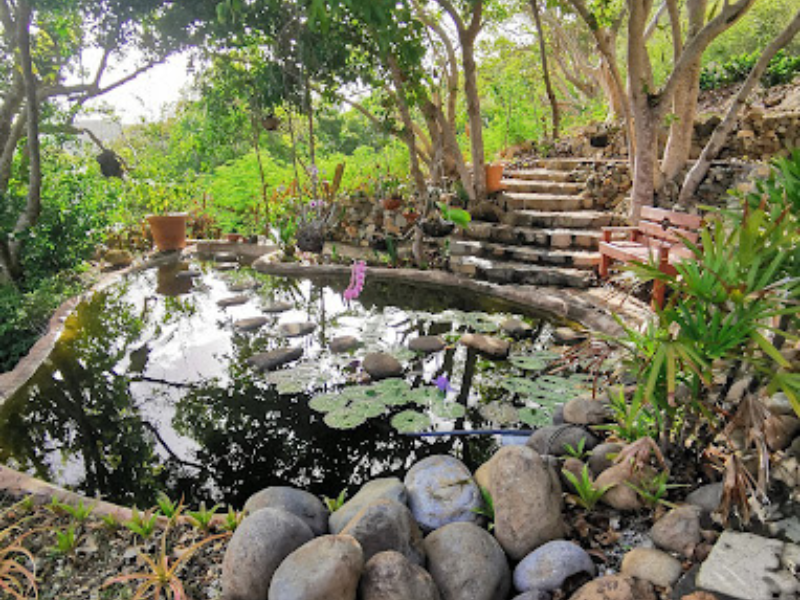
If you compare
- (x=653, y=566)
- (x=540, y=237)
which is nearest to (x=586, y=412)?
(x=653, y=566)

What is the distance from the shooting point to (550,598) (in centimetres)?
174

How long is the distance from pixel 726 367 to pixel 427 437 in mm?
1586

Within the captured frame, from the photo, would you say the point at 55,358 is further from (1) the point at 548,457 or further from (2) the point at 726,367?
(2) the point at 726,367

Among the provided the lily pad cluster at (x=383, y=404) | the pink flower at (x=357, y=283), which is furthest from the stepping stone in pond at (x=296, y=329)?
the lily pad cluster at (x=383, y=404)

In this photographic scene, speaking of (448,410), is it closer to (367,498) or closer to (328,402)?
(328,402)

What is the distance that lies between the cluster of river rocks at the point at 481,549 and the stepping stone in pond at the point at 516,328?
227 cm

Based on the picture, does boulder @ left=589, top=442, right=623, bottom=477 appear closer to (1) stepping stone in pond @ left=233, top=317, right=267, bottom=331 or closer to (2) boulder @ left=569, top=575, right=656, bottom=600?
(2) boulder @ left=569, top=575, right=656, bottom=600

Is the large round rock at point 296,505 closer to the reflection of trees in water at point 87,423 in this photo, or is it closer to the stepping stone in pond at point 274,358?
the reflection of trees in water at point 87,423

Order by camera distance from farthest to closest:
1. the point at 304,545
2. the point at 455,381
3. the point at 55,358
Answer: the point at 55,358
the point at 455,381
the point at 304,545

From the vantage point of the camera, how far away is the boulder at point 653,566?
5.58 feet

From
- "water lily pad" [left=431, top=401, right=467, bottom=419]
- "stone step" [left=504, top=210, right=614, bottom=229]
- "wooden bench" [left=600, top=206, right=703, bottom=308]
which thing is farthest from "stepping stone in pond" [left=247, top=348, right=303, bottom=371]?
"stone step" [left=504, top=210, right=614, bottom=229]

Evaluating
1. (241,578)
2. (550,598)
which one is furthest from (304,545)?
(550,598)

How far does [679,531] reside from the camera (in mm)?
1842

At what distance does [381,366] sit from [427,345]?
1.88 feet
